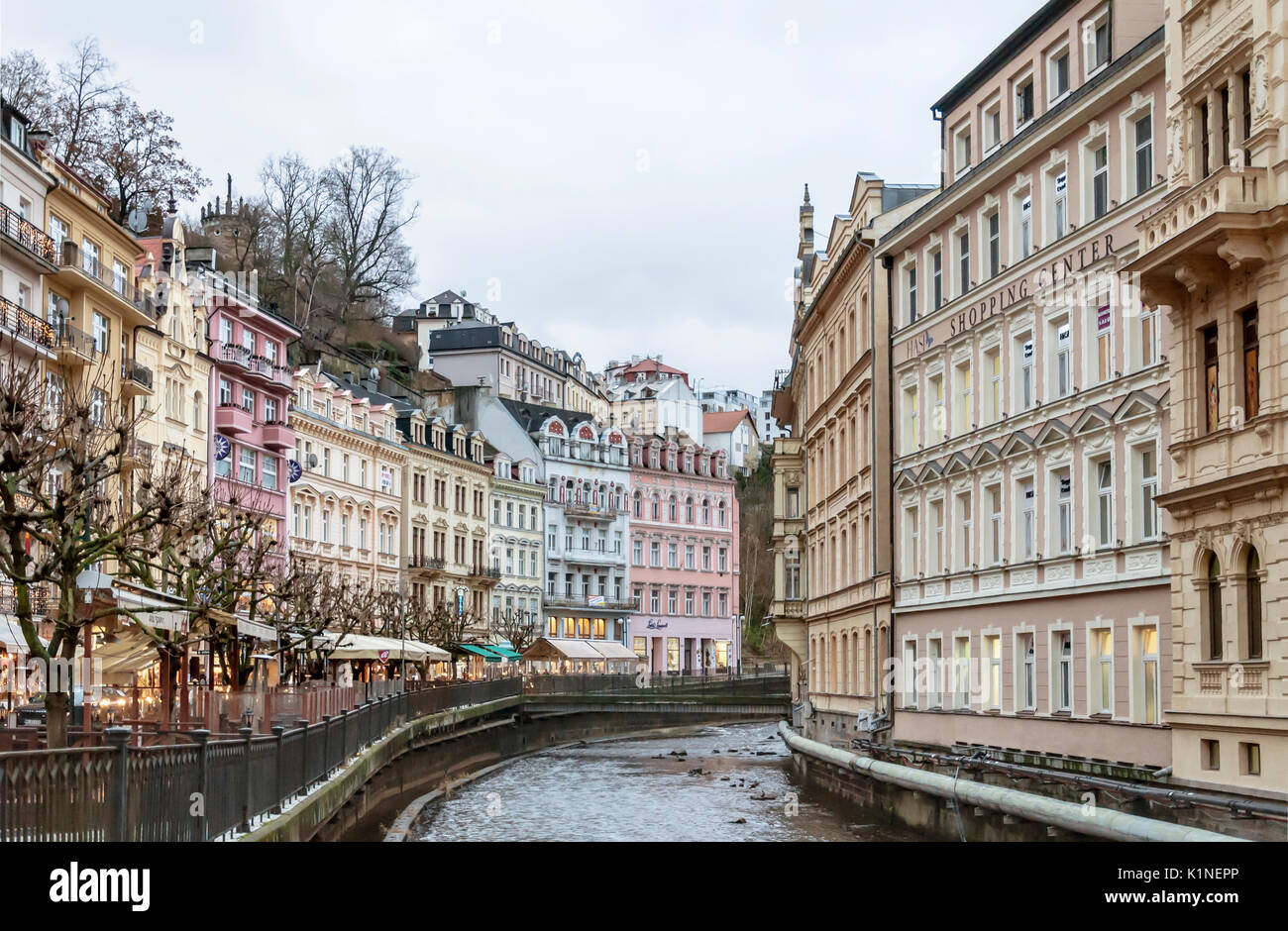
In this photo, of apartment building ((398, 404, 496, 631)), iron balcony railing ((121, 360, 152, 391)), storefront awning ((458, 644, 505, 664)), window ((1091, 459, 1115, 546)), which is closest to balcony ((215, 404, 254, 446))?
iron balcony railing ((121, 360, 152, 391))

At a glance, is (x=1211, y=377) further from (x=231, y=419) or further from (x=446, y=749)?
(x=231, y=419)

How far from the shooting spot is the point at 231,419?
64062 millimetres

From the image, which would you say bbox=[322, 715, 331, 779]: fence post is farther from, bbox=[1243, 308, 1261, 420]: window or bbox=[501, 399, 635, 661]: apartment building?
bbox=[501, 399, 635, 661]: apartment building

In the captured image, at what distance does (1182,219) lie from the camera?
23.4m

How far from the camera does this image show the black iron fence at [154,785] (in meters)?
11.1

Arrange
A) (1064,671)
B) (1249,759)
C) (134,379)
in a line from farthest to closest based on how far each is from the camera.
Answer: (134,379) < (1064,671) < (1249,759)

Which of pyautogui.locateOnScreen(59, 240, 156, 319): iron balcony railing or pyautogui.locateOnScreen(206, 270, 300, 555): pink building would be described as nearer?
pyautogui.locateOnScreen(59, 240, 156, 319): iron balcony railing

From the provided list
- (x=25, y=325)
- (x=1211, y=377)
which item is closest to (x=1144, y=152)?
(x=1211, y=377)

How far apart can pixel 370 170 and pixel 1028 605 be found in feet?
255

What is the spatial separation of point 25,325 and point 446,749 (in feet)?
58.6

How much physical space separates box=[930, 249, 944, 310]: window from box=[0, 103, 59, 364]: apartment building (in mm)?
22786

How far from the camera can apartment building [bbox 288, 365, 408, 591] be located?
243 ft

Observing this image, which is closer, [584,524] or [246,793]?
[246,793]

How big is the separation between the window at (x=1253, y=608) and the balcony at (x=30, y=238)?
34.0m
